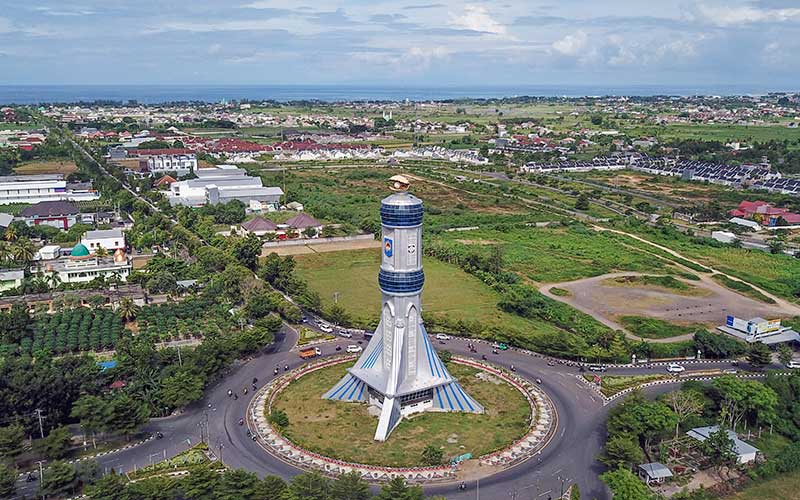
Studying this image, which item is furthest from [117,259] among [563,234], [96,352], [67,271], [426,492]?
[563,234]

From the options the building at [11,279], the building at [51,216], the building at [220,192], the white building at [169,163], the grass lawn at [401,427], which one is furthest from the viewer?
the white building at [169,163]

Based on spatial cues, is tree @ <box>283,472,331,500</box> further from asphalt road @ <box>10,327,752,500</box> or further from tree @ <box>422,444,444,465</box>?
tree @ <box>422,444,444,465</box>

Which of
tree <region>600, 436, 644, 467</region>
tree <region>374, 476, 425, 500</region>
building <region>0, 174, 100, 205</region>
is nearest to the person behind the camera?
tree <region>374, 476, 425, 500</region>

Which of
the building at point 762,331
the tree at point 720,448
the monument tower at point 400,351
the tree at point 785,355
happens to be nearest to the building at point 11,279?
the monument tower at point 400,351

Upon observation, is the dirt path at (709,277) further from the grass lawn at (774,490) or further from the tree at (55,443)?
the tree at (55,443)

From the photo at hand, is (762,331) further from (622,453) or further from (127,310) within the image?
(127,310)

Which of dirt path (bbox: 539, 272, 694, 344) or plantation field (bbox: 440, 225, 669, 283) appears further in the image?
plantation field (bbox: 440, 225, 669, 283)

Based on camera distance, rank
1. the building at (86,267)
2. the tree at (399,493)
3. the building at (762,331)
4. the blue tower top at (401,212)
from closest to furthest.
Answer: the tree at (399,493) → the blue tower top at (401,212) → the building at (762,331) → the building at (86,267)

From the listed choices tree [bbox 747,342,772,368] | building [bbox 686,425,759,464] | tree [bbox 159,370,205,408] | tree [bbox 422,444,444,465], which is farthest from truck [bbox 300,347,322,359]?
tree [bbox 747,342,772,368]
